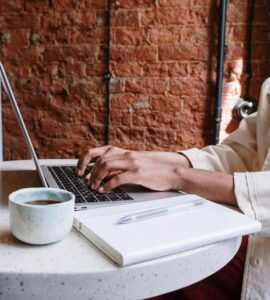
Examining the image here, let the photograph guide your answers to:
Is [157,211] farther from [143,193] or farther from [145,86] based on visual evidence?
[145,86]

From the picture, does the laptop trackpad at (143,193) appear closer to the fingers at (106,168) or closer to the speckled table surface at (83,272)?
the fingers at (106,168)

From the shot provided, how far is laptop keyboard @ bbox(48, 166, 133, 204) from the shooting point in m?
0.81

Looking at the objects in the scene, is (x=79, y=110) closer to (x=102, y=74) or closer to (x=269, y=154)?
(x=102, y=74)

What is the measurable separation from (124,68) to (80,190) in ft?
4.71

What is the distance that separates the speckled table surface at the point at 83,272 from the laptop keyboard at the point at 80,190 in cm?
17

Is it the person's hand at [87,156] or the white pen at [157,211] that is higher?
the white pen at [157,211]

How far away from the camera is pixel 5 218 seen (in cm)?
72

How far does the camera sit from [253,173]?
0.89m

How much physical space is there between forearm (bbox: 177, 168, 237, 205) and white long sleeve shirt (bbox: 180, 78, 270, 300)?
20mm

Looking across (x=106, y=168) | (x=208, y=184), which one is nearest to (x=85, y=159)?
(x=106, y=168)

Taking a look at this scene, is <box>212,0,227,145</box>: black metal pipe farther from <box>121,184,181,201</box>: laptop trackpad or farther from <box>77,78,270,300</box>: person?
<box>121,184,181,201</box>: laptop trackpad

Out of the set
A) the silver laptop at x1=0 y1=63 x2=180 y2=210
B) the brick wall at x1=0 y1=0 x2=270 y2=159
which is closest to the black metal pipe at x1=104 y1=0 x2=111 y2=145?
the brick wall at x1=0 y1=0 x2=270 y2=159

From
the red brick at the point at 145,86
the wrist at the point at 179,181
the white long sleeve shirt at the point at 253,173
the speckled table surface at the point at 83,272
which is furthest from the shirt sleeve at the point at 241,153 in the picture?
the red brick at the point at 145,86

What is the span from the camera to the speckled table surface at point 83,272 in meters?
0.53
